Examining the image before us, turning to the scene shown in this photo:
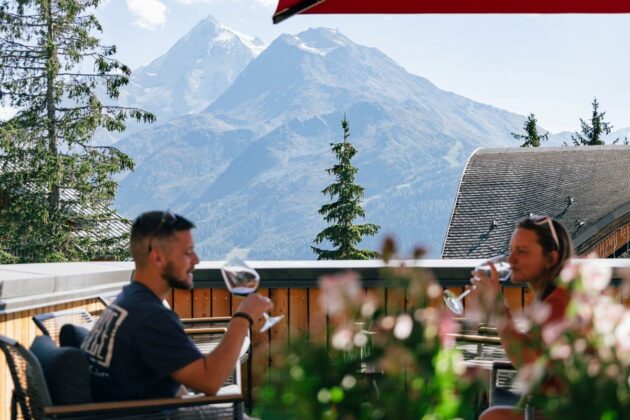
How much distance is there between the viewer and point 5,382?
13.6 ft

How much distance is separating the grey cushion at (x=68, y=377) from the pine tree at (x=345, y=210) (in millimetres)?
36898

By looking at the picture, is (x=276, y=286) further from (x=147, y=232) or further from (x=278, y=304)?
(x=147, y=232)

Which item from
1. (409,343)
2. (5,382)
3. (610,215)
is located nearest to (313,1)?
(409,343)

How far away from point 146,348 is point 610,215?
35140 millimetres

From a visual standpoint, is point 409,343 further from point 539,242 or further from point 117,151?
point 117,151

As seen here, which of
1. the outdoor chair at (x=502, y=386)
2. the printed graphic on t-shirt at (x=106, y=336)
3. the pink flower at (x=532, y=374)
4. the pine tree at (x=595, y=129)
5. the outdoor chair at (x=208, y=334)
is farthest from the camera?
the pine tree at (x=595, y=129)

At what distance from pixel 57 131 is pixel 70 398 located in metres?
28.8

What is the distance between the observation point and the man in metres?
2.76

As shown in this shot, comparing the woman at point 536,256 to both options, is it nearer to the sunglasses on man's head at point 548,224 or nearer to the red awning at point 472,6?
the sunglasses on man's head at point 548,224

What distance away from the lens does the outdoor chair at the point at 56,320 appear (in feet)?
11.6

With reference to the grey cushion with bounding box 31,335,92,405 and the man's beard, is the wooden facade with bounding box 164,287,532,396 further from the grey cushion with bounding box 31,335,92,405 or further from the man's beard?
the grey cushion with bounding box 31,335,92,405

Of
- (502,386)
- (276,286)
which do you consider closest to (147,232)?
(502,386)

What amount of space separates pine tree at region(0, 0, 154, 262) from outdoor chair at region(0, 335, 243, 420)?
26.5m

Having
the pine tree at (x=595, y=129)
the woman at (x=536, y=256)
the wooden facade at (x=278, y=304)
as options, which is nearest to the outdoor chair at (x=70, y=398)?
the woman at (x=536, y=256)
